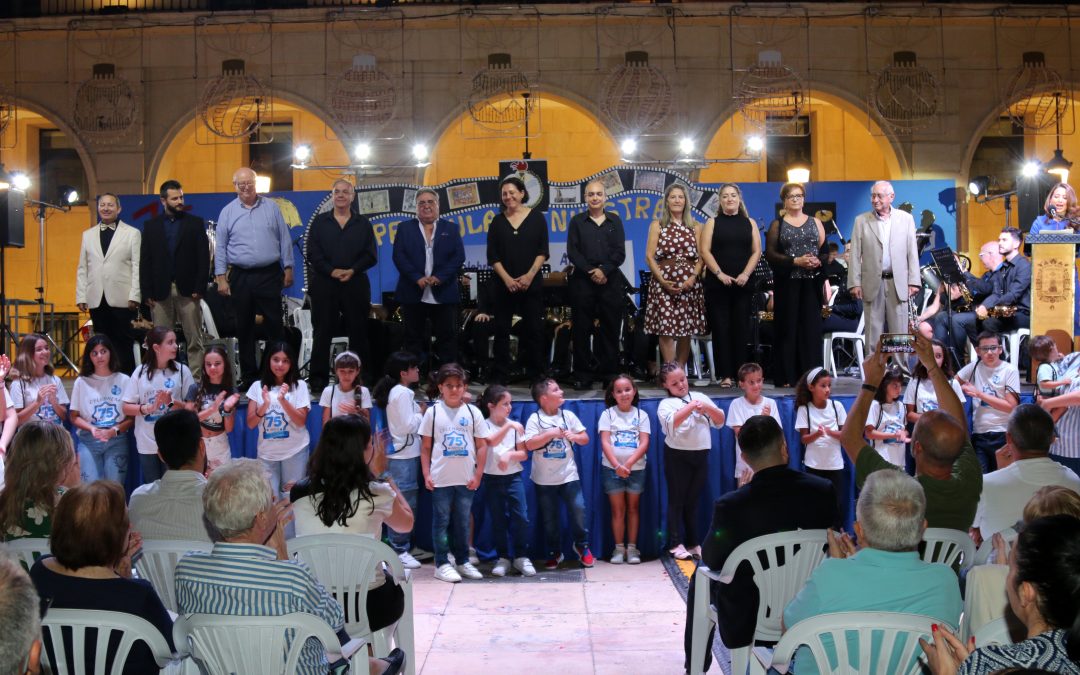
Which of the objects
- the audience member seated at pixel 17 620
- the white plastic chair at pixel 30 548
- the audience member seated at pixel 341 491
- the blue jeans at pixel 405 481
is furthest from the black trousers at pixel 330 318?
the audience member seated at pixel 17 620

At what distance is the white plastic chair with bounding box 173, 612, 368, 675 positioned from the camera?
2.65 metres

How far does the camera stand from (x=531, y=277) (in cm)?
765

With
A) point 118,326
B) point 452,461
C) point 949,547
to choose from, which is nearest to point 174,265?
point 118,326

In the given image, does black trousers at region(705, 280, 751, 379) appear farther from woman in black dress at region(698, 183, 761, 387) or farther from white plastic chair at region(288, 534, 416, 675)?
white plastic chair at region(288, 534, 416, 675)

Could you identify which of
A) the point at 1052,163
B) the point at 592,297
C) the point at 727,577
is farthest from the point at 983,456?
the point at 1052,163

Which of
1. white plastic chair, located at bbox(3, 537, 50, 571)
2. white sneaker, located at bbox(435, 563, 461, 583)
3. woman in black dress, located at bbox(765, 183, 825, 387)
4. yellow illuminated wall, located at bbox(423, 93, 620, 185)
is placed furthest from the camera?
yellow illuminated wall, located at bbox(423, 93, 620, 185)

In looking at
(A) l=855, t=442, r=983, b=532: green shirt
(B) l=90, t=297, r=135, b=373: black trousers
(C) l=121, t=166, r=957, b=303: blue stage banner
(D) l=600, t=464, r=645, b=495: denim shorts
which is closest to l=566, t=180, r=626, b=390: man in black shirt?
(D) l=600, t=464, r=645, b=495: denim shorts

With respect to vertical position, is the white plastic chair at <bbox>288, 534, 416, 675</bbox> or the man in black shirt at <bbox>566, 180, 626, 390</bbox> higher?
the man in black shirt at <bbox>566, 180, 626, 390</bbox>

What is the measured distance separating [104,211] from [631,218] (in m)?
5.47

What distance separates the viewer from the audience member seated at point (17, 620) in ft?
5.95

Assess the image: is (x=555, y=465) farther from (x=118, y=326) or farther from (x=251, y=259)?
(x=118, y=326)

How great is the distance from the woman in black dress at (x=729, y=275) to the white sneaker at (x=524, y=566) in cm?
204

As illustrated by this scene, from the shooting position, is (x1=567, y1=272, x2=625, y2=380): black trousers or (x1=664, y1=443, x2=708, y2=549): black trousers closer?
(x1=664, y1=443, x2=708, y2=549): black trousers

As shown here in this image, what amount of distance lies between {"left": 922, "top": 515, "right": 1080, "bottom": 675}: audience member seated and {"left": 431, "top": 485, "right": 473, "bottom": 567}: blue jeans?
4.63 metres
